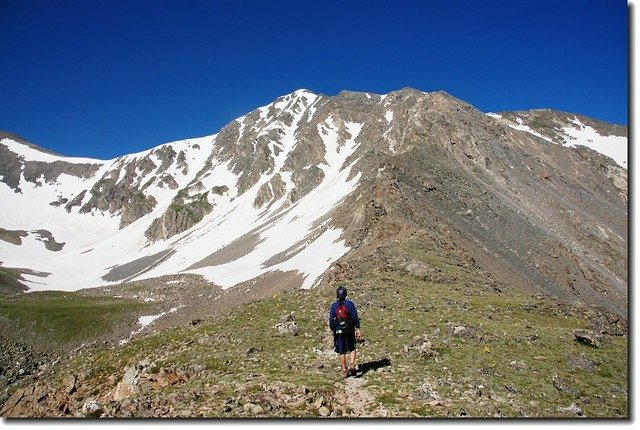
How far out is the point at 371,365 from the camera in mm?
15352

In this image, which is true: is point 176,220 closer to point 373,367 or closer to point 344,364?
point 373,367

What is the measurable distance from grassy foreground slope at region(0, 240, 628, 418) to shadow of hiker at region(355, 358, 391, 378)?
4 cm

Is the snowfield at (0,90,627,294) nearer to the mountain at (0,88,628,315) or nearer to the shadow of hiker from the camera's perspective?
the mountain at (0,88,628,315)

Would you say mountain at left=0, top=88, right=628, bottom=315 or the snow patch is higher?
the snow patch

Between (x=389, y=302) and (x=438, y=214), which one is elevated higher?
(x=438, y=214)

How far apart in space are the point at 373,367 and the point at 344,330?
1985 mm

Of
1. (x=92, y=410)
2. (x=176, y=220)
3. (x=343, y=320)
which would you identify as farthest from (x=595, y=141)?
(x=92, y=410)

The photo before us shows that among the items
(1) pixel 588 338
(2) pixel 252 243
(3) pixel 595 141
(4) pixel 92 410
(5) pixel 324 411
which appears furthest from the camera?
(3) pixel 595 141

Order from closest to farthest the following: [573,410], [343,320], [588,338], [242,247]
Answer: [573,410] < [343,320] < [588,338] < [242,247]

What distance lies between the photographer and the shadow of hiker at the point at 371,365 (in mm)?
14593

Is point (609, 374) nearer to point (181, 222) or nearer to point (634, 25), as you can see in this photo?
point (634, 25)

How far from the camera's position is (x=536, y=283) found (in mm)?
47750

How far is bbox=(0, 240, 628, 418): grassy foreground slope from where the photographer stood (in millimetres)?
12047

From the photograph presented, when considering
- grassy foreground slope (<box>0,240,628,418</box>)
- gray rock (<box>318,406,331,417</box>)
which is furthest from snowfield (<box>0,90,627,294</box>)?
gray rock (<box>318,406,331,417</box>)
